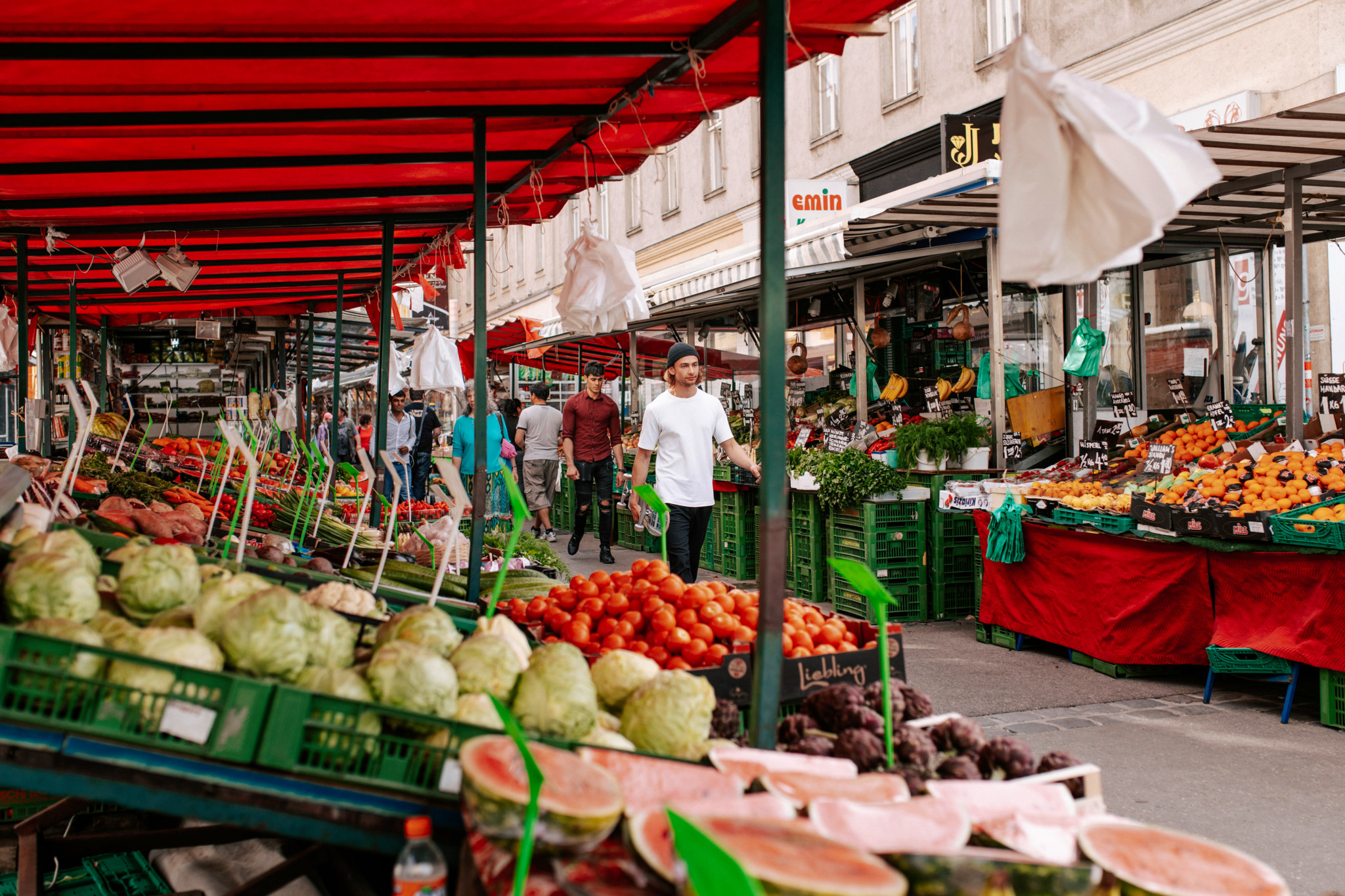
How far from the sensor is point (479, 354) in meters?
4.93

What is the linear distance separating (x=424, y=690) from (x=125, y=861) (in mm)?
2173

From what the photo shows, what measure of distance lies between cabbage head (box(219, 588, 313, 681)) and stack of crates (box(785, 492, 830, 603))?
6869 millimetres

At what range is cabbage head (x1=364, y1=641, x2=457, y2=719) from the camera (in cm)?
204

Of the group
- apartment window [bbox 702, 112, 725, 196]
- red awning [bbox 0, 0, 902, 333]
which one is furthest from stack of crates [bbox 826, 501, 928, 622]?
apartment window [bbox 702, 112, 725, 196]

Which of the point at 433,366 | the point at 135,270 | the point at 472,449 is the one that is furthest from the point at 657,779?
the point at 472,449

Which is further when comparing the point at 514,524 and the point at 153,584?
the point at 514,524

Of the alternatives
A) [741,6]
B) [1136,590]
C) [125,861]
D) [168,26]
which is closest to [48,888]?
[125,861]

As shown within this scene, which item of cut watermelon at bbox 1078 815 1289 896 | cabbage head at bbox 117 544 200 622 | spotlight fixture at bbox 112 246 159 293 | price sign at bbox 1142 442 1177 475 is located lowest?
cut watermelon at bbox 1078 815 1289 896

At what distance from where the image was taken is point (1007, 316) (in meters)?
10.8

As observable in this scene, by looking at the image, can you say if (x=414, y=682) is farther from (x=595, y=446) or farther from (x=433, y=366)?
(x=595, y=446)

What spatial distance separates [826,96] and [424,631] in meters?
17.0

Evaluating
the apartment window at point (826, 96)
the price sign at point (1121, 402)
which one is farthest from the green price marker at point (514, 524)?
the apartment window at point (826, 96)

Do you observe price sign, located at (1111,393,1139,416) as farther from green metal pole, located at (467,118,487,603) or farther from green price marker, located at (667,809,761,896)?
green price marker, located at (667,809,761,896)

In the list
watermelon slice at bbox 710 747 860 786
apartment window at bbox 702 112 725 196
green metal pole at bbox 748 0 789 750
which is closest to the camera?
watermelon slice at bbox 710 747 860 786
